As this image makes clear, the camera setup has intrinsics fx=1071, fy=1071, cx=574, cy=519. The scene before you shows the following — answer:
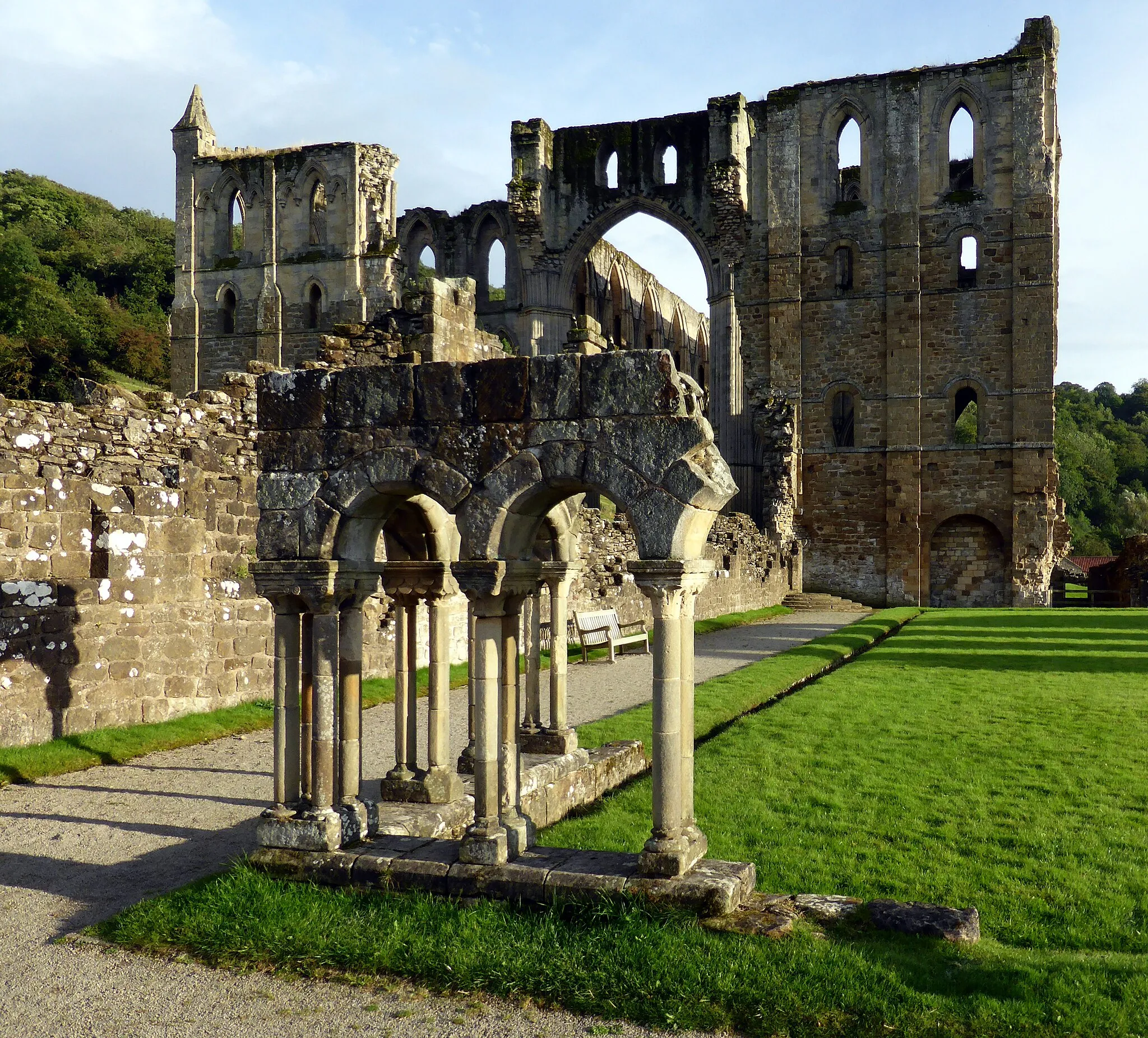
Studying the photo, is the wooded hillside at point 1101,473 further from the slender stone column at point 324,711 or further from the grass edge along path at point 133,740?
the slender stone column at point 324,711

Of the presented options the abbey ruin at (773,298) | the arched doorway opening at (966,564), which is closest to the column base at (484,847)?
the abbey ruin at (773,298)

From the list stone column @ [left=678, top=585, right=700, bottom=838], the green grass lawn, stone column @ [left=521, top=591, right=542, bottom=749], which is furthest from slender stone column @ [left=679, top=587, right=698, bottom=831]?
stone column @ [left=521, top=591, right=542, bottom=749]

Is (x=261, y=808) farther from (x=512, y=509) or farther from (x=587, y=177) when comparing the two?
(x=587, y=177)

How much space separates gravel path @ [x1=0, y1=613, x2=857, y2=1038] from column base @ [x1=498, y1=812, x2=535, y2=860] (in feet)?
3.99

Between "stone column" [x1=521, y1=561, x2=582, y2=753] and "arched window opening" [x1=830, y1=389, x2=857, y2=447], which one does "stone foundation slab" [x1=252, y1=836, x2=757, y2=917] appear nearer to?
"stone column" [x1=521, y1=561, x2=582, y2=753]

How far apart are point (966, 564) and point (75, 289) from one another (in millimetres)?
42625

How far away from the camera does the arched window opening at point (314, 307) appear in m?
42.6

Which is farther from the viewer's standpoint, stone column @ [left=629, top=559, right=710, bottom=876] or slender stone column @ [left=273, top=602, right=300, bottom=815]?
slender stone column @ [left=273, top=602, right=300, bottom=815]

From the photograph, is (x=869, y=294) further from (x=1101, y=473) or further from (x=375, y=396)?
(x=1101, y=473)

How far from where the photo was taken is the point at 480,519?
5871 millimetres

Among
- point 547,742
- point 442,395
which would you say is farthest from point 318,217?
point 442,395

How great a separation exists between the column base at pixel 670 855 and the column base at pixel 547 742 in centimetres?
277

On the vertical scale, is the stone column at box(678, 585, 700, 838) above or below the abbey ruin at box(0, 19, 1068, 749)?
below

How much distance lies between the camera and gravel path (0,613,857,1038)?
170 inches
